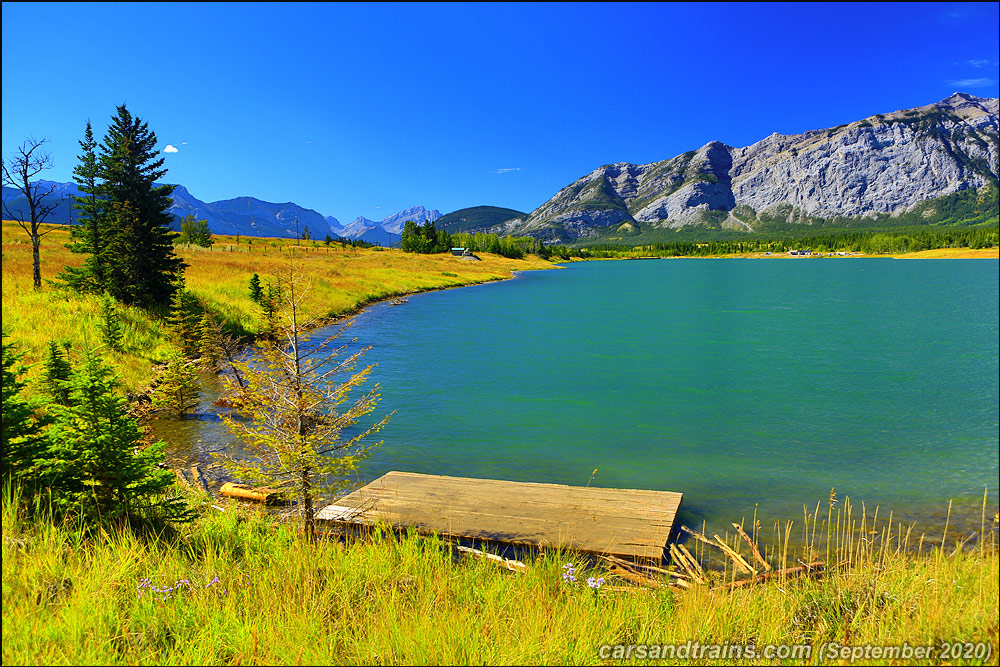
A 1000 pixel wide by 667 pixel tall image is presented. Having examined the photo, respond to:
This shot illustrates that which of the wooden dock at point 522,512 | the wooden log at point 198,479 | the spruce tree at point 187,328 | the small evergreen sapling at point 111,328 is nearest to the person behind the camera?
the wooden dock at point 522,512

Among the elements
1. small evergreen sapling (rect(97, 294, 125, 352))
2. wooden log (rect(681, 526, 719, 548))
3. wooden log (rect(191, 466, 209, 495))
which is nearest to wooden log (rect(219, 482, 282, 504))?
wooden log (rect(191, 466, 209, 495))

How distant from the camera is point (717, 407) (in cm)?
2223

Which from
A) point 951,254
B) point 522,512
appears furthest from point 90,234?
point 951,254

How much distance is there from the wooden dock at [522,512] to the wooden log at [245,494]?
1648mm

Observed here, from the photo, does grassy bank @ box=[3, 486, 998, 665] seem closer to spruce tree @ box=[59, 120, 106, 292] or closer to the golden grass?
spruce tree @ box=[59, 120, 106, 292]

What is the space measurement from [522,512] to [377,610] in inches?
249

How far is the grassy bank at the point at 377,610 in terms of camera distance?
4.69 m

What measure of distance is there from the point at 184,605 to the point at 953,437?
70.4 feet

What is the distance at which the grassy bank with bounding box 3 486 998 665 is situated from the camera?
4.69m

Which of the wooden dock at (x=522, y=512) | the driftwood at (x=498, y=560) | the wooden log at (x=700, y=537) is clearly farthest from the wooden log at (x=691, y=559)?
the driftwood at (x=498, y=560)

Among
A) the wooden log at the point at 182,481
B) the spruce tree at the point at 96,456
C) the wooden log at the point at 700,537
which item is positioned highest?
the spruce tree at the point at 96,456

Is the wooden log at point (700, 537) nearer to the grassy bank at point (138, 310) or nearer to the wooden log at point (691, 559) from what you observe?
the wooden log at point (691, 559)

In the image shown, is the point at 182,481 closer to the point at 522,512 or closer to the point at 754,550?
the point at 522,512

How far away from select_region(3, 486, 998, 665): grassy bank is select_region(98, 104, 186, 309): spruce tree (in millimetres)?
28205
